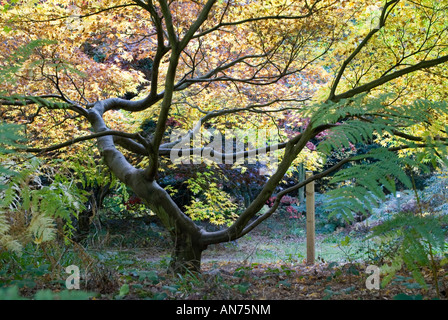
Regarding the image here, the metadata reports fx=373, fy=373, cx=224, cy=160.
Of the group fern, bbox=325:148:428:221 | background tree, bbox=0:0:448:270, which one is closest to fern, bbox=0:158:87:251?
background tree, bbox=0:0:448:270

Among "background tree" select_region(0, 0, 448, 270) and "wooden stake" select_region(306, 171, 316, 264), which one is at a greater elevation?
"background tree" select_region(0, 0, 448, 270)

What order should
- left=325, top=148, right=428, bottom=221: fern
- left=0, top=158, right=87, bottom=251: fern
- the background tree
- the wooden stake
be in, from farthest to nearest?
1. the wooden stake
2. the background tree
3. left=0, top=158, right=87, bottom=251: fern
4. left=325, top=148, right=428, bottom=221: fern

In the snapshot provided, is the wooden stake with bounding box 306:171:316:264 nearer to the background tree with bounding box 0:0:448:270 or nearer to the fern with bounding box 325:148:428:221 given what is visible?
the background tree with bounding box 0:0:448:270

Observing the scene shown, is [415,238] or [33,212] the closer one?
[415,238]

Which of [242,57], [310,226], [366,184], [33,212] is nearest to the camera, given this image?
[366,184]

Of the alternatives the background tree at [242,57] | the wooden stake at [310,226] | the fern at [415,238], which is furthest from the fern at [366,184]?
the wooden stake at [310,226]

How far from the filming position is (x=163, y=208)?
122 inches

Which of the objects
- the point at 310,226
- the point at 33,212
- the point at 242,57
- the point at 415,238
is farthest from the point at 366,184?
the point at 310,226

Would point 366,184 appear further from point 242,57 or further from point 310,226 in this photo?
point 310,226

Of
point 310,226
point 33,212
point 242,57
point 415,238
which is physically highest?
point 242,57

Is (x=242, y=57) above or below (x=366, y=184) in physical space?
above
